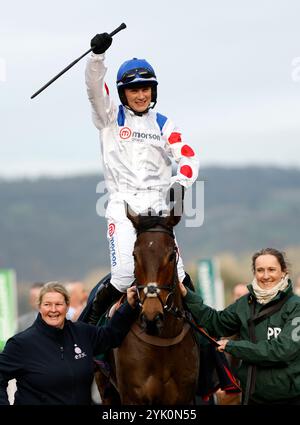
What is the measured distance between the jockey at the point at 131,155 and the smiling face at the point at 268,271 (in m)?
0.78

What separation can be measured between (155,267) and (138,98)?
1530 millimetres

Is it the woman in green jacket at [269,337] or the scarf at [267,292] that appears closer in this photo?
the woman in green jacket at [269,337]

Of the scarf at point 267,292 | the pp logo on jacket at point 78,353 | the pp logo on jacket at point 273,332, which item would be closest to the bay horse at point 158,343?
the pp logo on jacket at point 78,353

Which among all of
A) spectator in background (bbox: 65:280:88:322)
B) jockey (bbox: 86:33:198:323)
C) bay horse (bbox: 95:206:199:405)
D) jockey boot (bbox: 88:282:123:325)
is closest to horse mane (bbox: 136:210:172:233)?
bay horse (bbox: 95:206:199:405)

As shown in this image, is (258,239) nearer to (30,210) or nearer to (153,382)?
Answer: (30,210)

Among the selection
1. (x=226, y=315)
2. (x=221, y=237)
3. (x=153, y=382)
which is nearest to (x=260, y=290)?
(x=226, y=315)

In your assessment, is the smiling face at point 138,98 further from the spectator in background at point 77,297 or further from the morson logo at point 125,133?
the spectator in background at point 77,297

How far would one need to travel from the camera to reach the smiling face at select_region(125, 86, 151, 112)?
9.41 metres

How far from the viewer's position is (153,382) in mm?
8852

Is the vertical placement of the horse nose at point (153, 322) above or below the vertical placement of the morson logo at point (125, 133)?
below

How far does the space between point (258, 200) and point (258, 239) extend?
6080 millimetres

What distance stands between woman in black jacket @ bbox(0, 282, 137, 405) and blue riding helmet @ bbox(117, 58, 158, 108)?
5.65 ft

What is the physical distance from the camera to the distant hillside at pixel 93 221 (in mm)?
69500

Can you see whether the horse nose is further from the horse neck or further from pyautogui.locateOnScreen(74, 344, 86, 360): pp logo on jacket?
pyautogui.locateOnScreen(74, 344, 86, 360): pp logo on jacket
